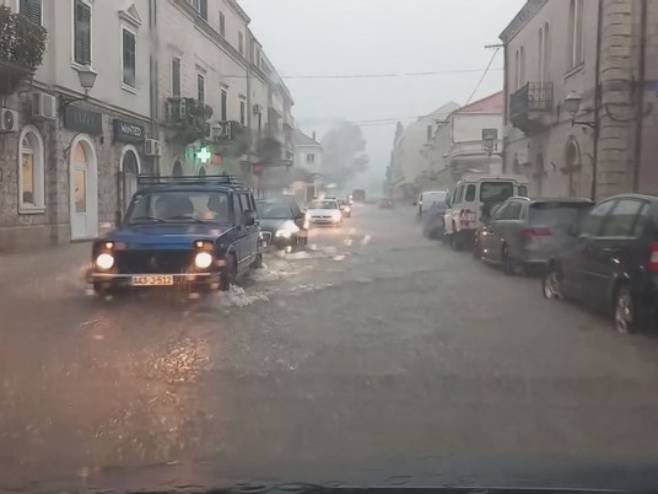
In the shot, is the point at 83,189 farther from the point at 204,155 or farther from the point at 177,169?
the point at 204,155

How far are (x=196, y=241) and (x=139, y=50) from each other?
18.3m

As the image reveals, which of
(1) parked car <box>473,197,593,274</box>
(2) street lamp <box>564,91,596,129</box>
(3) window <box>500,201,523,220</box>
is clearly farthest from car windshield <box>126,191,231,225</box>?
A: (2) street lamp <box>564,91,596,129</box>

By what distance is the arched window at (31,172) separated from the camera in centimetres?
1939

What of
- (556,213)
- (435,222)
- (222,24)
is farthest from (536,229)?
(222,24)

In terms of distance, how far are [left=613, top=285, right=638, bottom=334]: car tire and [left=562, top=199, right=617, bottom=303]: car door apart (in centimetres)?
68

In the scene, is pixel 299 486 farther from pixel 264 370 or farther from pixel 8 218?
pixel 8 218

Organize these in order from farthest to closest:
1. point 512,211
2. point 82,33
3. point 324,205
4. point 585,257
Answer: point 324,205
point 82,33
point 512,211
point 585,257

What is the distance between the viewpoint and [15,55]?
56.3ft

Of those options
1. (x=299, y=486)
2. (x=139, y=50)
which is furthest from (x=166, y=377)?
(x=139, y=50)

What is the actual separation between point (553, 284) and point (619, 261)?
273cm

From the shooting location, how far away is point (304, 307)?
34.9ft

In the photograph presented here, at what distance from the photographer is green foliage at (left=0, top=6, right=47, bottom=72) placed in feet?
55.2

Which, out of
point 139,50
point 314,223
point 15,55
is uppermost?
point 139,50

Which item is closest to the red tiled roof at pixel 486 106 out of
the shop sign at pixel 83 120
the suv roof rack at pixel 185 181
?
the shop sign at pixel 83 120
